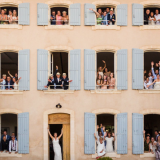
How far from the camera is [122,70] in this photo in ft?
49.1

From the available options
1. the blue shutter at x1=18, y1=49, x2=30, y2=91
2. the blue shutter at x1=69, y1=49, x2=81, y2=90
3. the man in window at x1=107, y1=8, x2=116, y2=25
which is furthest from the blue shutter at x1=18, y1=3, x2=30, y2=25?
the man in window at x1=107, y1=8, x2=116, y2=25

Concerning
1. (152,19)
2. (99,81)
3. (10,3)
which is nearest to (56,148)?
(99,81)

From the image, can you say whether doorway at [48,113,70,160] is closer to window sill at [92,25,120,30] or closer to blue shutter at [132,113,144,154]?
blue shutter at [132,113,144,154]

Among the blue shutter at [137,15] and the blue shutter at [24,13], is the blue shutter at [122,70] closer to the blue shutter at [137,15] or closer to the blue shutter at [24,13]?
the blue shutter at [137,15]

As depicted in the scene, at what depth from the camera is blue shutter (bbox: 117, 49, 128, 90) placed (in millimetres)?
14953

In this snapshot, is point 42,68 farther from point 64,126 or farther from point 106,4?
point 106,4

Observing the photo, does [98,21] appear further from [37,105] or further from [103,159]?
[103,159]

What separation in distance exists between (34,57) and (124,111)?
5.54 meters

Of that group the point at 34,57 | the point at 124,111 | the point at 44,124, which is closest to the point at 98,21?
the point at 34,57

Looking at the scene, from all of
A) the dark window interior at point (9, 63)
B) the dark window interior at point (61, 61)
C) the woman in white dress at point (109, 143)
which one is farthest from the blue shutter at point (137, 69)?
the dark window interior at point (9, 63)

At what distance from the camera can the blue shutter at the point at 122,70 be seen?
15.0 meters

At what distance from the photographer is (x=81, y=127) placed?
588 inches

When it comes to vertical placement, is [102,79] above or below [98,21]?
below

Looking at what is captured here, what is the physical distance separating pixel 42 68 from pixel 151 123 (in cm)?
963
